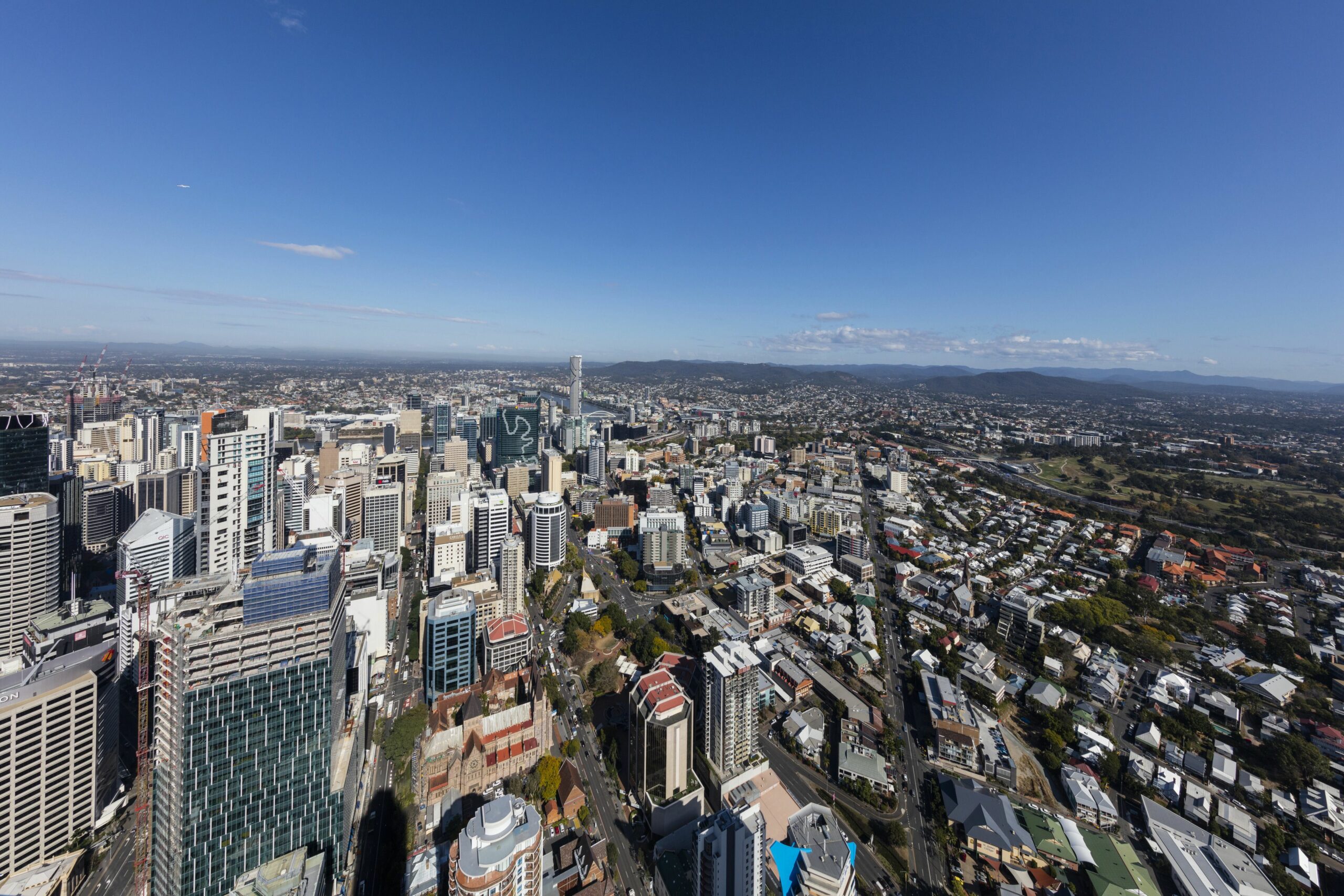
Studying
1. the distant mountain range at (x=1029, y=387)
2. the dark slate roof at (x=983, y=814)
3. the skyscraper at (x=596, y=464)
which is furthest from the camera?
the distant mountain range at (x=1029, y=387)

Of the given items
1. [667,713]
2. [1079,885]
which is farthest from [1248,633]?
[667,713]

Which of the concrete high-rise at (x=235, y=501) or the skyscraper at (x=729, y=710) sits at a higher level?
the concrete high-rise at (x=235, y=501)

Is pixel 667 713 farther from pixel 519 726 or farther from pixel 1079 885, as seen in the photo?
pixel 1079 885

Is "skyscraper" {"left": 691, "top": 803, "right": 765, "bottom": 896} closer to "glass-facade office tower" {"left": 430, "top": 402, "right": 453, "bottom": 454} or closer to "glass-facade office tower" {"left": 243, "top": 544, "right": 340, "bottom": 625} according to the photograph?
"glass-facade office tower" {"left": 243, "top": 544, "right": 340, "bottom": 625}

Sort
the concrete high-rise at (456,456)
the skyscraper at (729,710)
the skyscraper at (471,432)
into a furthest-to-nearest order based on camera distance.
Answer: the skyscraper at (471,432), the concrete high-rise at (456,456), the skyscraper at (729,710)

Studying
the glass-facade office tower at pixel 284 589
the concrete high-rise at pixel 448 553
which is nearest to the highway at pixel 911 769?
the glass-facade office tower at pixel 284 589

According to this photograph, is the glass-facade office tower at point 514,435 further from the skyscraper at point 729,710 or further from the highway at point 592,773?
the skyscraper at point 729,710

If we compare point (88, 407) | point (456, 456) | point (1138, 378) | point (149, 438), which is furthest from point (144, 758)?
point (1138, 378)
